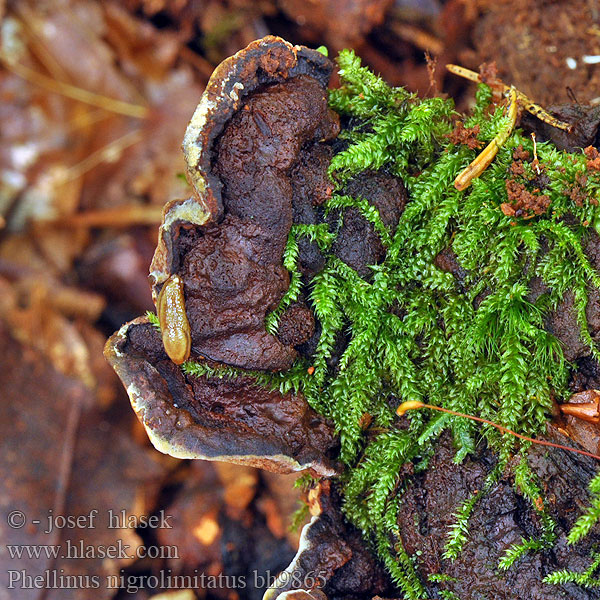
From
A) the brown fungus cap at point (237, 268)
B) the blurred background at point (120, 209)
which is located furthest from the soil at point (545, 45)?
the brown fungus cap at point (237, 268)

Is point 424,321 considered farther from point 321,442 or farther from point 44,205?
point 44,205

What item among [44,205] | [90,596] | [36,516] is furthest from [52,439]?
[44,205]

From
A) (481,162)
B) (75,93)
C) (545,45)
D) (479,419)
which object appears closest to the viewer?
(479,419)

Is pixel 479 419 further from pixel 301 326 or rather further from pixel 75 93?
pixel 75 93

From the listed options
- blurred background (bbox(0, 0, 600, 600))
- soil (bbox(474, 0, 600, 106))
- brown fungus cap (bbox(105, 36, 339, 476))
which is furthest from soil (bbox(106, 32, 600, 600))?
soil (bbox(474, 0, 600, 106))

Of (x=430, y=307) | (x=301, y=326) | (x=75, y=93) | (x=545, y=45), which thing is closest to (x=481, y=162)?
(x=430, y=307)

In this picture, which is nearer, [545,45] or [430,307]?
[430,307]
